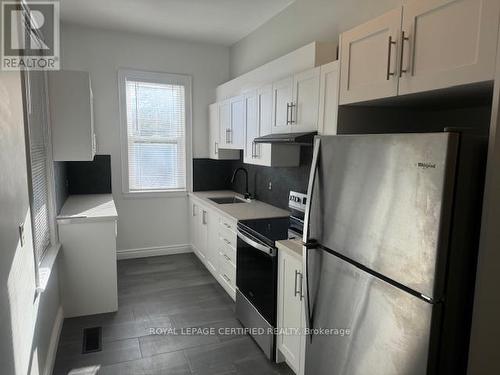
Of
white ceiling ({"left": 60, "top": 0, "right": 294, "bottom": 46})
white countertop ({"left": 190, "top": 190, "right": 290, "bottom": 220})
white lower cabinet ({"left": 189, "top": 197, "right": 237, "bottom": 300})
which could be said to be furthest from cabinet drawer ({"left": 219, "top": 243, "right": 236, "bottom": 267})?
white ceiling ({"left": 60, "top": 0, "right": 294, "bottom": 46})

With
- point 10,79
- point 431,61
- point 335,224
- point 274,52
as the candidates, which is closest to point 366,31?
point 431,61

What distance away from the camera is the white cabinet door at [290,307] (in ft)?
6.99

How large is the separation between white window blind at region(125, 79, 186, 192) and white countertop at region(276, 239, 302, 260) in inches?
108

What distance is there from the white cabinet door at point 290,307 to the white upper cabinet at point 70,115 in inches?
78.5

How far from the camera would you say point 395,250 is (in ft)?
4.40

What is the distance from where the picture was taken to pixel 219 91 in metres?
4.57

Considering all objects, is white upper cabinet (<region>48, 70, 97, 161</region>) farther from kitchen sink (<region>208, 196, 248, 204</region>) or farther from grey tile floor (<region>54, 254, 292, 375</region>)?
kitchen sink (<region>208, 196, 248, 204</region>)

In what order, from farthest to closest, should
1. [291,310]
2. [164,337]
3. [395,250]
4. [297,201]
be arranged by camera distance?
[297,201] → [164,337] → [291,310] → [395,250]

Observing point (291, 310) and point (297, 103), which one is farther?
point (297, 103)

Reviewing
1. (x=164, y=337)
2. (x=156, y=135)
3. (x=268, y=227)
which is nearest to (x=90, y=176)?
(x=156, y=135)

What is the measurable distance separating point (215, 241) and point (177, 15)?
2.41 meters

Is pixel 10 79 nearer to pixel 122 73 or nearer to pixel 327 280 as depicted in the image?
pixel 327 280

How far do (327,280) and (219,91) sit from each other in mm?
3401

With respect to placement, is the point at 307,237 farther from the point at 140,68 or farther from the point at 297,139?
the point at 140,68
